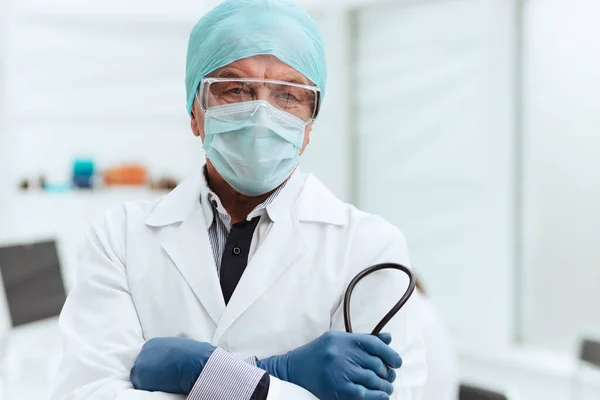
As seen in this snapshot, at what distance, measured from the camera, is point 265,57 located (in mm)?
1028

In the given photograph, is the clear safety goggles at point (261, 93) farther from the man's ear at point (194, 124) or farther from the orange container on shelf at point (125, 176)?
the orange container on shelf at point (125, 176)

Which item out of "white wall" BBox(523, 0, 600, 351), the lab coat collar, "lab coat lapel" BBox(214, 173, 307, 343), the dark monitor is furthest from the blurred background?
"lab coat lapel" BBox(214, 173, 307, 343)

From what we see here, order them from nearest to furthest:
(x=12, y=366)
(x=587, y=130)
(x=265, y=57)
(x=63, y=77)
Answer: (x=265, y=57) < (x=12, y=366) < (x=587, y=130) < (x=63, y=77)

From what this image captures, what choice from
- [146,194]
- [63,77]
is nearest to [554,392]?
[146,194]

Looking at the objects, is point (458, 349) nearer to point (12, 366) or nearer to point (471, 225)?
point (471, 225)

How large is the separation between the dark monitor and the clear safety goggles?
1.56 meters

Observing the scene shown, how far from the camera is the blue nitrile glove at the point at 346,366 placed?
926 mm

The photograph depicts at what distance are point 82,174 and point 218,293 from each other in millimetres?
2432

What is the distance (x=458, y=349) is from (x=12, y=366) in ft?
7.04

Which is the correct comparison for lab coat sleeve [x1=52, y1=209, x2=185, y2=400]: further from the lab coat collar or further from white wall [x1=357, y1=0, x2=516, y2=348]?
white wall [x1=357, y1=0, x2=516, y2=348]

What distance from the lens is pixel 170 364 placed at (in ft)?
3.10

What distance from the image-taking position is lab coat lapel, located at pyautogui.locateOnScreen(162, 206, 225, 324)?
3.47 ft

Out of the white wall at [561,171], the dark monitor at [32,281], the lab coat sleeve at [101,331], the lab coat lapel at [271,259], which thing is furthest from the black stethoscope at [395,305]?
the white wall at [561,171]

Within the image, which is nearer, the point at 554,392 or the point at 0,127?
the point at 554,392
